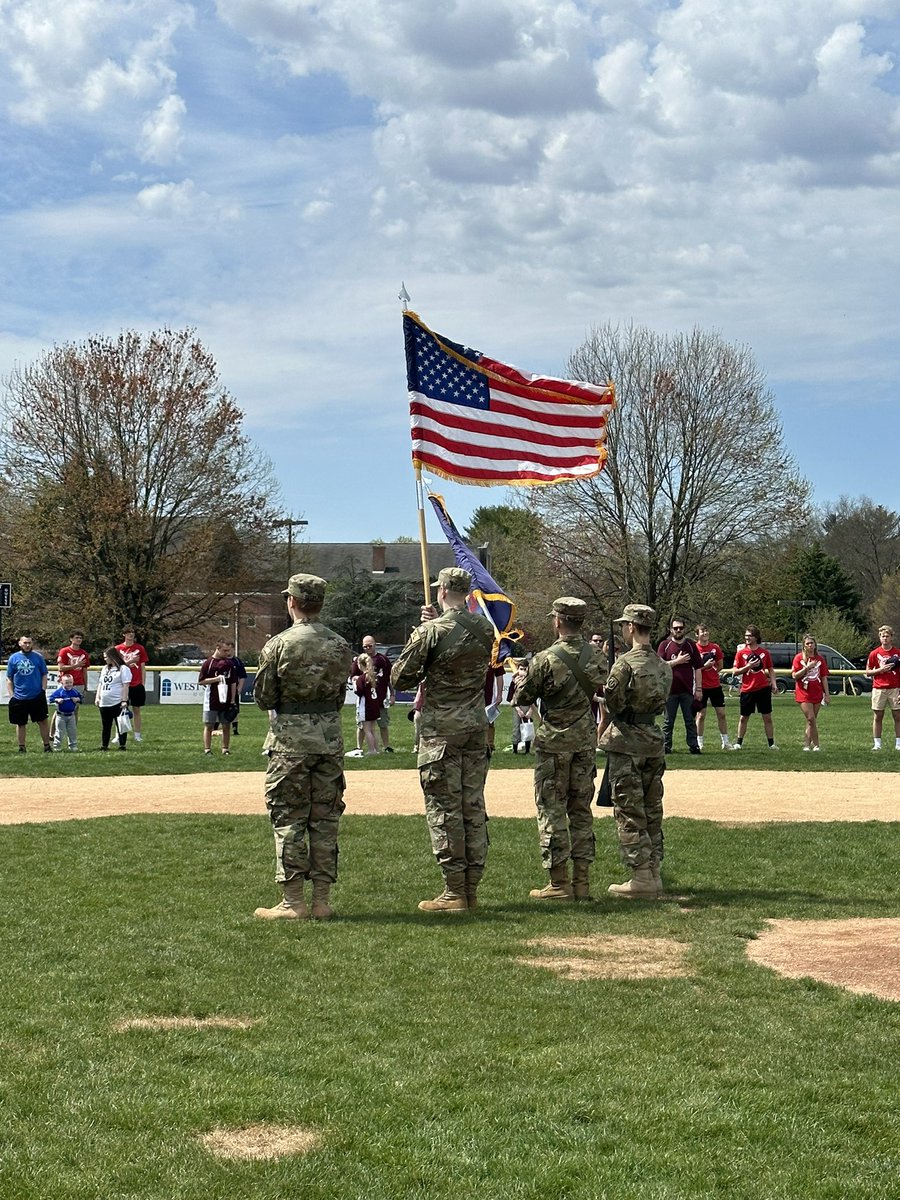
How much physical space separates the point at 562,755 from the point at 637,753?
23.6 inches

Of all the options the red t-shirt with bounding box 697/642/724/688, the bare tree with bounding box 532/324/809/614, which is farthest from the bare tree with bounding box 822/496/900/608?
the red t-shirt with bounding box 697/642/724/688

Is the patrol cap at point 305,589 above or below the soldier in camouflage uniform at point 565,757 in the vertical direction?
above

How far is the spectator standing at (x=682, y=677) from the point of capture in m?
20.6

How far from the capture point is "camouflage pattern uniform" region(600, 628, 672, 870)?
9742mm

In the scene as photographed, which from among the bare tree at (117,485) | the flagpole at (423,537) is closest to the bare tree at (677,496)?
the bare tree at (117,485)

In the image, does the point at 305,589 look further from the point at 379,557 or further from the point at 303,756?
the point at 379,557

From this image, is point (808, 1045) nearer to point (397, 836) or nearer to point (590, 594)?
point (397, 836)

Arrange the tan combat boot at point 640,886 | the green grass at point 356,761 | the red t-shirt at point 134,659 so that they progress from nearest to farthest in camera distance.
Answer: the tan combat boot at point 640,886, the green grass at point 356,761, the red t-shirt at point 134,659

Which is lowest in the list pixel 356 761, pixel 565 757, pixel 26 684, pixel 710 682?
pixel 356 761

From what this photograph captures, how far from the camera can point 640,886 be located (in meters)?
9.76

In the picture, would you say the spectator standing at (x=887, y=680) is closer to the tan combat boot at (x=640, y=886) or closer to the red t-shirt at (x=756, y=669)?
the red t-shirt at (x=756, y=669)

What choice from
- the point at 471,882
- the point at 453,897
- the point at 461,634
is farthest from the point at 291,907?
the point at 461,634

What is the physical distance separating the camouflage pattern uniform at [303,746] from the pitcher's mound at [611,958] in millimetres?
1537

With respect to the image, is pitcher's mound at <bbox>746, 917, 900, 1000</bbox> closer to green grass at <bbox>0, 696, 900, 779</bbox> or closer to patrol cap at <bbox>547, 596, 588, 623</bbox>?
patrol cap at <bbox>547, 596, 588, 623</bbox>
